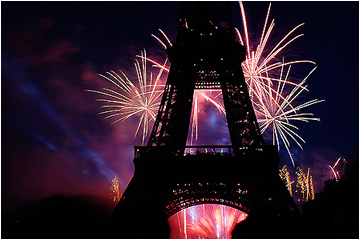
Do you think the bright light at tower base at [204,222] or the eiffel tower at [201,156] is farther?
the bright light at tower base at [204,222]

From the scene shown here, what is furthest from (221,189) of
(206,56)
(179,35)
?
(179,35)

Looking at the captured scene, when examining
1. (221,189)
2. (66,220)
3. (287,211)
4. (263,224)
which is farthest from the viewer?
(66,220)

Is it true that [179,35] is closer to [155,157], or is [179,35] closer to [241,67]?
[241,67]

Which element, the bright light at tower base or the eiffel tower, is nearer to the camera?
the eiffel tower

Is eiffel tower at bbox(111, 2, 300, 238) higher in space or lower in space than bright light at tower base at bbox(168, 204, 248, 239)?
higher

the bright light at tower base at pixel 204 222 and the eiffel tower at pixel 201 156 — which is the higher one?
the eiffel tower at pixel 201 156
